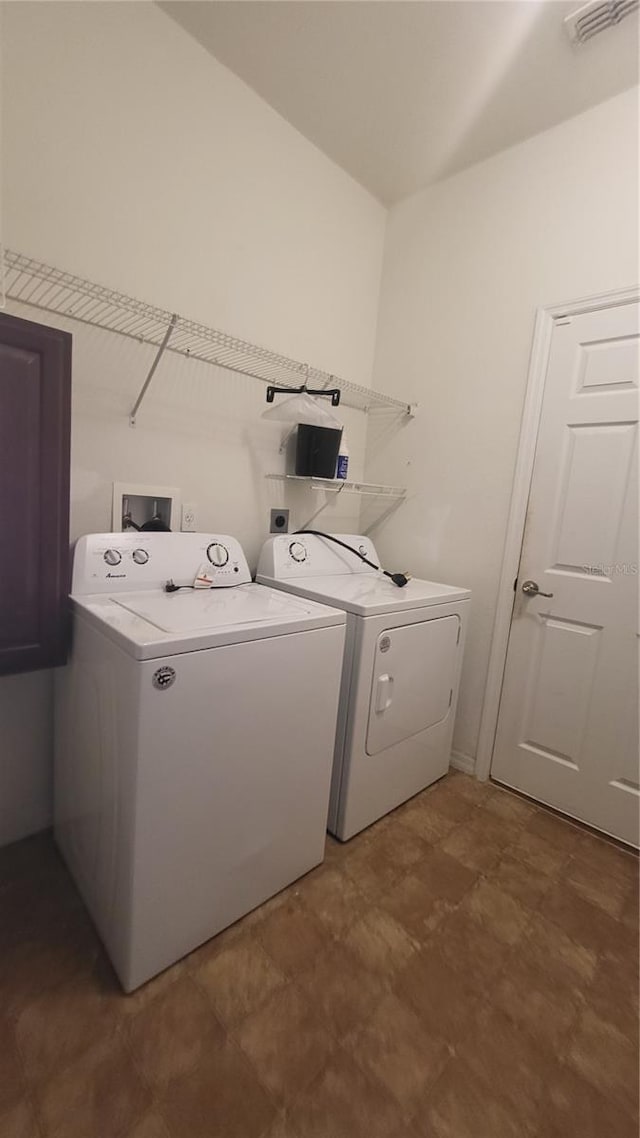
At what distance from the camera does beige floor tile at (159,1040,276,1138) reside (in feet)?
2.86

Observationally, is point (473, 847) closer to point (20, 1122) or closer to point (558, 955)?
point (558, 955)

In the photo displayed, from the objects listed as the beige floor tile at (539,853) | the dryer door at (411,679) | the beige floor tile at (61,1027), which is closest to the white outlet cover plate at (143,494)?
the dryer door at (411,679)

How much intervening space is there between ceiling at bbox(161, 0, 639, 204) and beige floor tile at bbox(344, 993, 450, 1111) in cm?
283

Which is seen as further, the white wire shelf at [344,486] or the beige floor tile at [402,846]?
the white wire shelf at [344,486]

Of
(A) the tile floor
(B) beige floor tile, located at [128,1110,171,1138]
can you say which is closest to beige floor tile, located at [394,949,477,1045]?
(A) the tile floor

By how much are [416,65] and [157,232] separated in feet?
3.56

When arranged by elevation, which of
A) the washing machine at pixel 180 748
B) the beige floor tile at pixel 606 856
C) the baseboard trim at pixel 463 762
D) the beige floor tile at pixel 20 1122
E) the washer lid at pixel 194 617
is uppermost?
the washer lid at pixel 194 617

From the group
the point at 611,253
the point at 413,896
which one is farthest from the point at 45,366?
the point at 611,253

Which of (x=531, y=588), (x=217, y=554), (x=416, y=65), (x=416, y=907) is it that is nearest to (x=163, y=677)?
(x=217, y=554)

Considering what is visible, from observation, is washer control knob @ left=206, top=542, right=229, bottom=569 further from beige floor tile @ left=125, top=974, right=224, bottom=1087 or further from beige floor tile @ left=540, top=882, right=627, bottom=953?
beige floor tile @ left=540, top=882, right=627, bottom=953

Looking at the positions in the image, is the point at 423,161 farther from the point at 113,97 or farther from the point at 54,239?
the point at 54,239

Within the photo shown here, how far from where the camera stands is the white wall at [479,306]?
1.69 meters

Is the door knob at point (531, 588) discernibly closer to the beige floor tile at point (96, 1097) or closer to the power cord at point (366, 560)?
the power cord at point (366, 560)

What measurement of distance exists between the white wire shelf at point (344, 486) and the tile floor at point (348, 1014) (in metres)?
1.49
